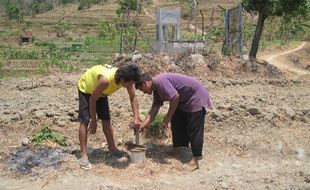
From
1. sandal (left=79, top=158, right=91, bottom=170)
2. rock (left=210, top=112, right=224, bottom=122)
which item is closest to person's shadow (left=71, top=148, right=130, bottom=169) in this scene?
sandal (left=79, top=158, right=91, bottom=170)

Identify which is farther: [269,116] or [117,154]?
[269,116]

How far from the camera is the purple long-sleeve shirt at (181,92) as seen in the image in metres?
5.69

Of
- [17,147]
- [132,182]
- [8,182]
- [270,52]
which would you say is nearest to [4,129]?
[17,147]

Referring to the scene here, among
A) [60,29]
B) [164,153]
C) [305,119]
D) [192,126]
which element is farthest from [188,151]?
[60,29]

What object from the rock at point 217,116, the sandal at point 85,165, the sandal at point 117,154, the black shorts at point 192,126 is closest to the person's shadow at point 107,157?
the sandal at point 117,154

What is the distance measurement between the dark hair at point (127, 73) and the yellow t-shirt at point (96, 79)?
16cm

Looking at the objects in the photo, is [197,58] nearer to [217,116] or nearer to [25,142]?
[217,116]

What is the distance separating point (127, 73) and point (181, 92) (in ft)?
2.74

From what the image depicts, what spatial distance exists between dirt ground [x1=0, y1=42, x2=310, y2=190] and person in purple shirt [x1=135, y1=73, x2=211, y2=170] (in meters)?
0.40

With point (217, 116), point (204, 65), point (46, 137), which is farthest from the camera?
point (204, 65)

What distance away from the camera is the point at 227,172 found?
6.08 meters

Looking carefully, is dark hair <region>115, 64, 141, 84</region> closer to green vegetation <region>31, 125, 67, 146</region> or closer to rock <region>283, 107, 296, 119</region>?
green vegetation <region>31, 125, 67, 146</region>

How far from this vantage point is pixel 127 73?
5414 millimetres

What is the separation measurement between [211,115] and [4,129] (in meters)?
3.10
